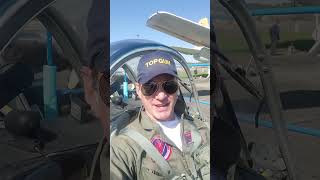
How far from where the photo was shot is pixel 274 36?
186 centimetres

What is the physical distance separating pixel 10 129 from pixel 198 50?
669 mm

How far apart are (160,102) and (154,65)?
133 mm

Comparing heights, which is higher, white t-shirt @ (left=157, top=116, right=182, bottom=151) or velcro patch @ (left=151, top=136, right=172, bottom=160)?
white t-shirt @ (left=157, top=116, right=182, bottom=151)

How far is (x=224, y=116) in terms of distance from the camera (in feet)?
6.09

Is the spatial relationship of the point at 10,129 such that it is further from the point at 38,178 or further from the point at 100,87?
the point at 100,87

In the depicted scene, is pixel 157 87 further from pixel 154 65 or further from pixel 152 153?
pixel 152 153

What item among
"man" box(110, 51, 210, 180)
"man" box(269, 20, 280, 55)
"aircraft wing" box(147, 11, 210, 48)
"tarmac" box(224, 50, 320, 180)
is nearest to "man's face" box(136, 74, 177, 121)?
"man" box(110, 51, 210, 180)

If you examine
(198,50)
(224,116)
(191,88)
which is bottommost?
(224,116)

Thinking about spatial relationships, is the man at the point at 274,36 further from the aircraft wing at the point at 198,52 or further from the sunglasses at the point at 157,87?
the sunglasses at the point at 157,87

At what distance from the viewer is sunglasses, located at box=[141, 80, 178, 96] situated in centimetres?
167

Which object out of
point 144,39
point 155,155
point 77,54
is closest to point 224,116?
point 155,155

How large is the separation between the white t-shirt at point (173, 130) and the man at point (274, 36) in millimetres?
445

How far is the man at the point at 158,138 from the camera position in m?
1.67

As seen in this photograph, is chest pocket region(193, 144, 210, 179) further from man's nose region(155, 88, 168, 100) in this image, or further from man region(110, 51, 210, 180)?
man's nose region(155, 88, 168, 100)
